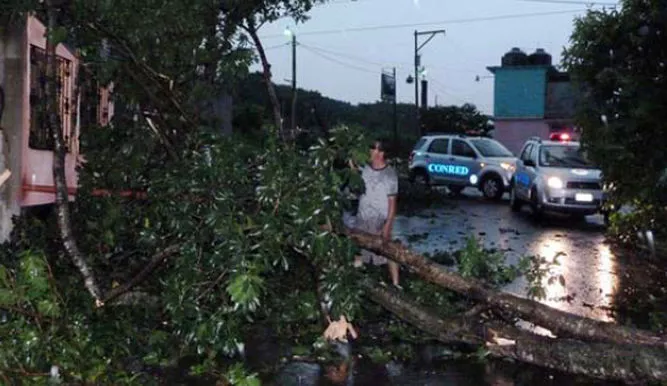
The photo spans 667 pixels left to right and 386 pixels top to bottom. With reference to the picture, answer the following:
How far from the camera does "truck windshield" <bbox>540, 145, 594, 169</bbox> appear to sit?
2030 centimetres

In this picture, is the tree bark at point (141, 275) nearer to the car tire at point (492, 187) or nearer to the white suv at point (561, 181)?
the white suv at point (561, 181)

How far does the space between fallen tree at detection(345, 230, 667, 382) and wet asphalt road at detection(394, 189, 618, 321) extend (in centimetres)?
164

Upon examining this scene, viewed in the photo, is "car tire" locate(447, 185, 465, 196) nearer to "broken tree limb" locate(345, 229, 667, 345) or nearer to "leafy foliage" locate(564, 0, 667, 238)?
"leafy foliage" locate(564, 0, 667, 238)

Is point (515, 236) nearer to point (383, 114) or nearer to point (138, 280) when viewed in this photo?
point (138, 280)

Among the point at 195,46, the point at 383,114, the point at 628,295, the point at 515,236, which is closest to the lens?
the point at 195,46

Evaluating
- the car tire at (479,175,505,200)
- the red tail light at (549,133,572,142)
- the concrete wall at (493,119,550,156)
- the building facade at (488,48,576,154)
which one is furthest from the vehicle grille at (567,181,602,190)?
the concrete wall at (493,119,550,156)

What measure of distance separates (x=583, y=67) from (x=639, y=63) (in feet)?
3.84

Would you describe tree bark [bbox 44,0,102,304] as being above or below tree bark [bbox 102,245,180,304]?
above

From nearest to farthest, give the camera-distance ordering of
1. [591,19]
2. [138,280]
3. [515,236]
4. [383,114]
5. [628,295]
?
[138,280], [628,295], [591,19], [515,236], [383,114]

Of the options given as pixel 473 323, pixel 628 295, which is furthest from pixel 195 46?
pixel 628 295

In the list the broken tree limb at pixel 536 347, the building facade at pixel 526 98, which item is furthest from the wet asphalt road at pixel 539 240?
the building facade at pixel 526 98

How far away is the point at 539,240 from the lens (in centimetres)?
1644

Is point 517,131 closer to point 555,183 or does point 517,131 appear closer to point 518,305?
point 555,183

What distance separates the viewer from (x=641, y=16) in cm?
1300
